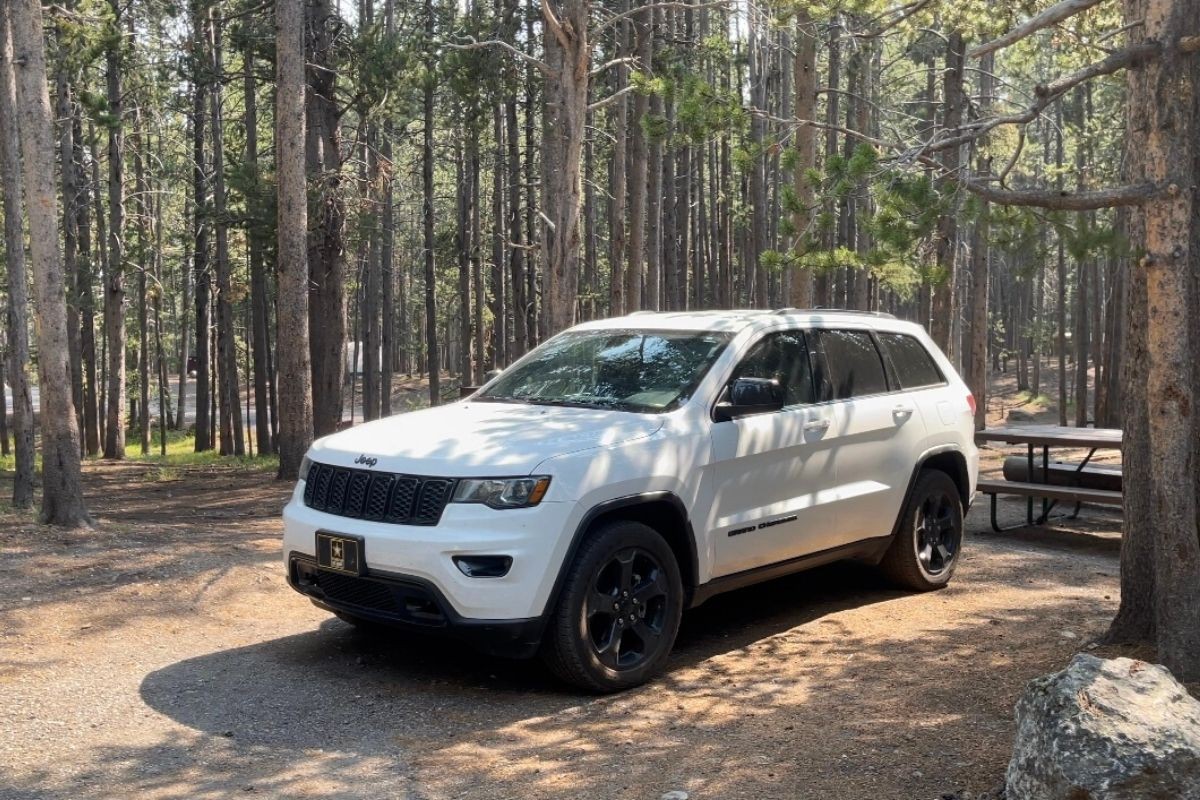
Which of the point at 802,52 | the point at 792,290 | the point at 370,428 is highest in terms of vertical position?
the point at 802,52

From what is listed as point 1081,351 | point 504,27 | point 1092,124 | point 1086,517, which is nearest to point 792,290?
point 1086,517

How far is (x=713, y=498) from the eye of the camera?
6.35 metres

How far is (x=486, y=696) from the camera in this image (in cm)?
589

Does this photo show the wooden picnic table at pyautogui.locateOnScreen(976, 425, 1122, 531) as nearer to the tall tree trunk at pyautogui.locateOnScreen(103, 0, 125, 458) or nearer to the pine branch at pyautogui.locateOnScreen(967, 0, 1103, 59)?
the pine branch at pyautogui.locateOnScreen(967, 0, 1103, 59)

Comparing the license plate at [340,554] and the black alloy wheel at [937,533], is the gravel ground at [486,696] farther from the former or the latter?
the license plate at [340,554]

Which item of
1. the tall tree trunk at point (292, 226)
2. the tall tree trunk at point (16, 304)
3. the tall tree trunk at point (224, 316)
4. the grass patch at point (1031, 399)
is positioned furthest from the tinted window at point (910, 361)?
the grass patch at point (1031, 399)

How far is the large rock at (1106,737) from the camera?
3.71 meters

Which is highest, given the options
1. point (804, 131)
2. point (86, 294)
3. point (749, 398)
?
point (804, 131)

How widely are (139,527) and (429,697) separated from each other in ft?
21.1

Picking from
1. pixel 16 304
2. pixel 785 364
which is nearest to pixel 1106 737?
pixel 785 364

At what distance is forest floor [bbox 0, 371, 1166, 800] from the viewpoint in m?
4.77

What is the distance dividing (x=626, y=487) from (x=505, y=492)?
0.68 metres

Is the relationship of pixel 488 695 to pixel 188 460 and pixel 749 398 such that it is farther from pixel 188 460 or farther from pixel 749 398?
pixel 188 460

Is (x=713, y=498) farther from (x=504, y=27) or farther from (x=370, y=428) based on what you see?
(x=504, y=27)
